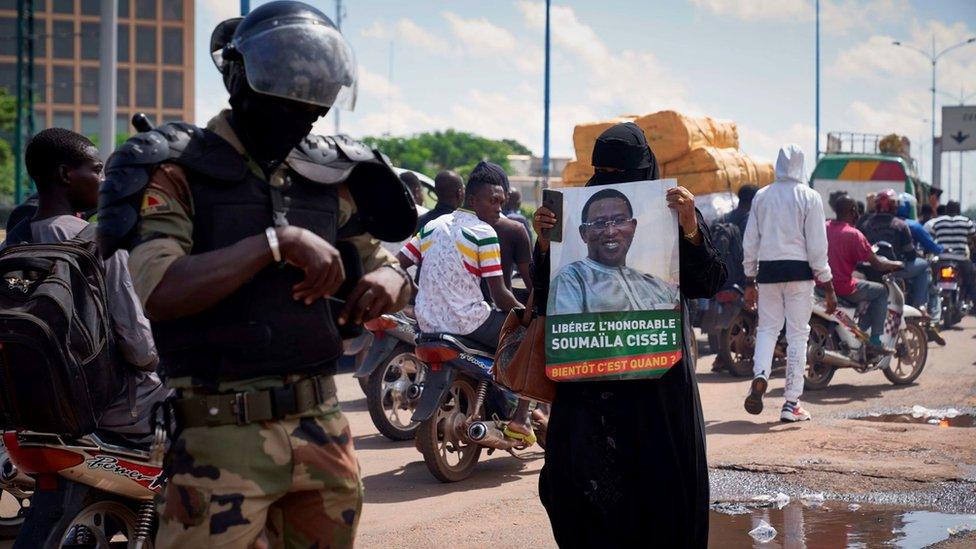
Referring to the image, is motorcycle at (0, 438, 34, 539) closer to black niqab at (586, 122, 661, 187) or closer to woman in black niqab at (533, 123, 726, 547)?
woman in black niqab at (533, 123, 726, 547)

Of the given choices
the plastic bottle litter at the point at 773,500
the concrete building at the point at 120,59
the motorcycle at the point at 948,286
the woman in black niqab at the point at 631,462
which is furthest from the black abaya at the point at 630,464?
the concrete building at the point at 120,59

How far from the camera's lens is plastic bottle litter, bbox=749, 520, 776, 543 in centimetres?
588

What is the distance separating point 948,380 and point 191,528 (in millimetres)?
11017

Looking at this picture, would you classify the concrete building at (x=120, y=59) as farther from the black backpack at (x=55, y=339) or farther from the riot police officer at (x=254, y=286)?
the riot police officer at (x=254, y=286)

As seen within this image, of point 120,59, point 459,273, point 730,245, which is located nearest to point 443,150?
point 120,59

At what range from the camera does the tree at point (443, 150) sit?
9050 centimetres

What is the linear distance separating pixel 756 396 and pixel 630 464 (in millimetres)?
5328

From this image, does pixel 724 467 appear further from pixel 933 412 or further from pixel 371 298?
pixel 371 298

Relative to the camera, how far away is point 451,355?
7.41 m

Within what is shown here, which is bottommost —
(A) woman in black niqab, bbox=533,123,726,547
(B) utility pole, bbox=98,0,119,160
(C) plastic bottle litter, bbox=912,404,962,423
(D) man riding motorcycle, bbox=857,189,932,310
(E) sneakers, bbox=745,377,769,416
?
(C) plastic bottle litter, bbox=912,404,962,423

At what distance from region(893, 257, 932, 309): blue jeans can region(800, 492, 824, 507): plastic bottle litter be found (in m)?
10.2

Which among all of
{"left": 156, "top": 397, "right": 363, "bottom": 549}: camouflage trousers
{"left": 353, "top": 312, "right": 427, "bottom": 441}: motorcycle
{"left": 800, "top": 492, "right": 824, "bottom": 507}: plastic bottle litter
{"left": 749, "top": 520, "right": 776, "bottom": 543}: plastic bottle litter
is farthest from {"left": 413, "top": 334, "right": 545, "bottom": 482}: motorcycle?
{"left": 156, "top": 397, "right": 363, "bottom": 549}: camouflage trousers

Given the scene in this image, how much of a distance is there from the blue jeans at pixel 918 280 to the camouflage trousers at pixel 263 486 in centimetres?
1445

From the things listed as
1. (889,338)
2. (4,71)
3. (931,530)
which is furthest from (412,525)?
(4,71)
